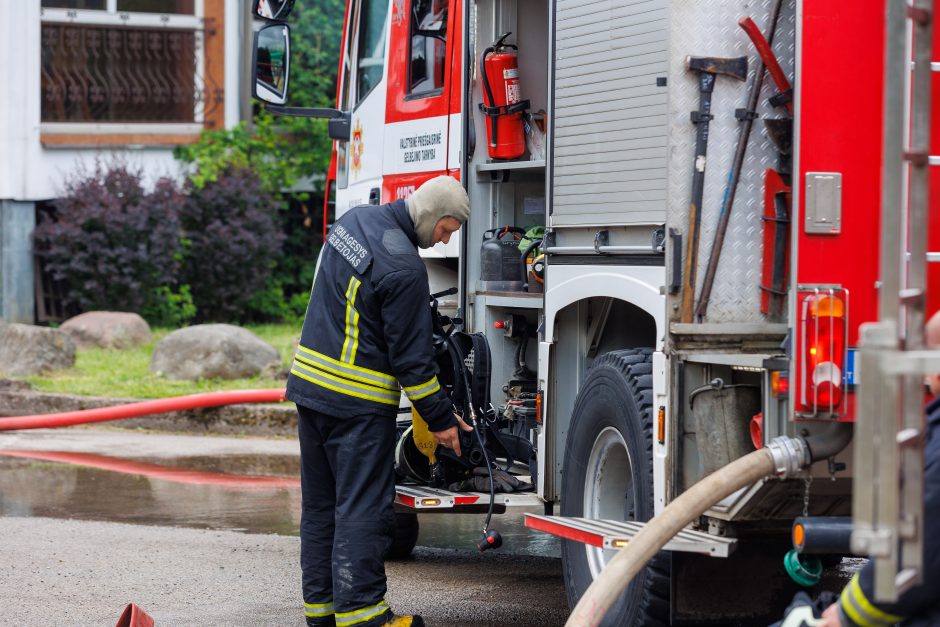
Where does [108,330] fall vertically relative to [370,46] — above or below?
below

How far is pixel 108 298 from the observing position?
14.8 meters

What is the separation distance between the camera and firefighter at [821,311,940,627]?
276cm

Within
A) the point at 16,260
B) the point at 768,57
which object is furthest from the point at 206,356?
the point at 768,57

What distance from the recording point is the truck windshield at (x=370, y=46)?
7.54 m

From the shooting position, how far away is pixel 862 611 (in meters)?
2.90

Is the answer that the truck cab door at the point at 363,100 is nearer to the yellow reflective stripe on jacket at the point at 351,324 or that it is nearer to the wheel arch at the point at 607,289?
the wheel arch at the point at 607,289

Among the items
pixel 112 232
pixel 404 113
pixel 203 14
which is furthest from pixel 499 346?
pixel 203 14

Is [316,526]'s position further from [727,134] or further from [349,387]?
[727,134]

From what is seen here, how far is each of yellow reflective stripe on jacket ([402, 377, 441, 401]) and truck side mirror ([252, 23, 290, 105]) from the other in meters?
2.94

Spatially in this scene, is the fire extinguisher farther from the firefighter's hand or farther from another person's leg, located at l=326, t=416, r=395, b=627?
another person's leg, located at l=326, t=416, r=395, b=627

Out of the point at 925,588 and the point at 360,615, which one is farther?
the point at 360,615

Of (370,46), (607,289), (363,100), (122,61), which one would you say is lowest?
(607,289)

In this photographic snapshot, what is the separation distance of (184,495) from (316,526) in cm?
361

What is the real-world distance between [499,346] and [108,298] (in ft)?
30.5
